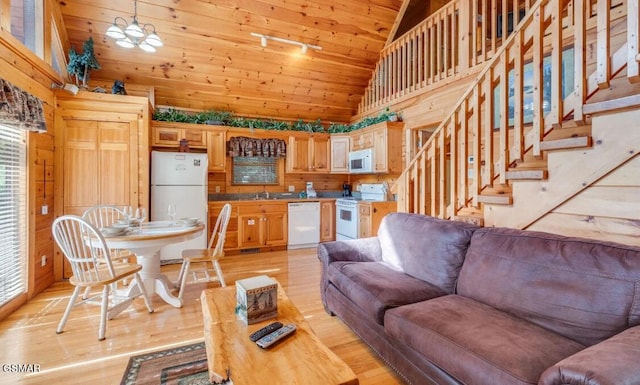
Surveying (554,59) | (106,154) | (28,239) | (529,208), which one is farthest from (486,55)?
(28,239)

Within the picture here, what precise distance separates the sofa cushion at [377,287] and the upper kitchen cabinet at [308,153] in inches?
134

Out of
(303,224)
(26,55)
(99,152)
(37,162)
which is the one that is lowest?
(303,224)

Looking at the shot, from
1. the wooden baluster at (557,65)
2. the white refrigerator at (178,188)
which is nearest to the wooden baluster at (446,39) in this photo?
the wooden baluster at (557,65)

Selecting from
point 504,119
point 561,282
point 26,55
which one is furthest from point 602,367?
point 26,55

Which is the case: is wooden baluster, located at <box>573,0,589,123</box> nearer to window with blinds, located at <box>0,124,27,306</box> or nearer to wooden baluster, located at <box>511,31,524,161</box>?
wooden baluster, located at <box>511,31,524,161</box>

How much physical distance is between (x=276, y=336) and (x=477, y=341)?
0.92 m

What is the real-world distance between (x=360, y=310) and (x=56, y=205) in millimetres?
3784

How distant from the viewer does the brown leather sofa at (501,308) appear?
1.17 metres

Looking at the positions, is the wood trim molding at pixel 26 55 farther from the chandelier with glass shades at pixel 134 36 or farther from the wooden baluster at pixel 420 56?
the wooden baluster at pixel 420 56

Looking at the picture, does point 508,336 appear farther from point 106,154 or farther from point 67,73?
point 67,73

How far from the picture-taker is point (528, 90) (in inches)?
130

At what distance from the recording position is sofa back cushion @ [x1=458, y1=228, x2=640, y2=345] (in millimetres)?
1348

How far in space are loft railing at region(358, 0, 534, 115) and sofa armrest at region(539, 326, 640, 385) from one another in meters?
3.22

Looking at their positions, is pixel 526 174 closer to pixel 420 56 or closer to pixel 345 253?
pixel 345 253
